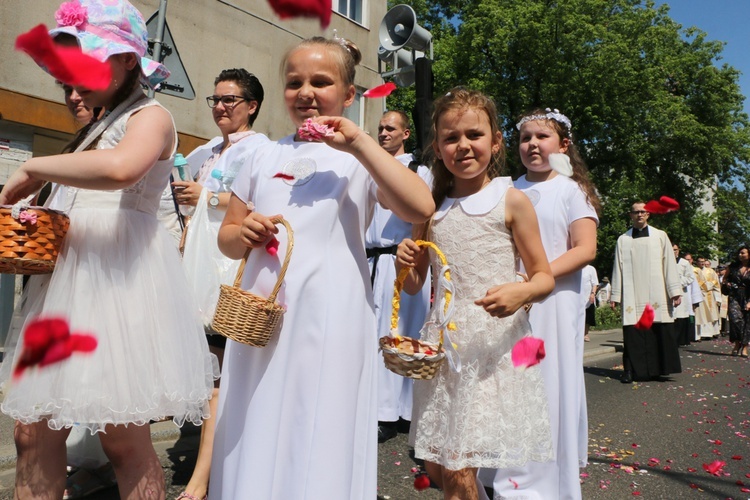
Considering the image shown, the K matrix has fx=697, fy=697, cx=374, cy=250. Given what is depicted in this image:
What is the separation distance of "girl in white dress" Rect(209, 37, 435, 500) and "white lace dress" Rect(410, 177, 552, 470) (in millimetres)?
532

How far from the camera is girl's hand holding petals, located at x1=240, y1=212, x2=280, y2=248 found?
2.20 m

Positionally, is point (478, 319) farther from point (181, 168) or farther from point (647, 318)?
point (647, 318)

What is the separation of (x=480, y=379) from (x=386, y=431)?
2.80 metres

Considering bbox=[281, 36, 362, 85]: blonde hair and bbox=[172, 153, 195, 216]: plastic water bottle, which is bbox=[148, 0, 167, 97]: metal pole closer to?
bbox=[172, 153, 195, 216]: plastic water bottle

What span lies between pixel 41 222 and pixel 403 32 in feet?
19.4

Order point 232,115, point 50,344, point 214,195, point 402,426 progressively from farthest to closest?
point 402,426
point 232,115
point 214,195
point 50,344

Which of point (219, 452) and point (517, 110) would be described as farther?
point (517, 110)

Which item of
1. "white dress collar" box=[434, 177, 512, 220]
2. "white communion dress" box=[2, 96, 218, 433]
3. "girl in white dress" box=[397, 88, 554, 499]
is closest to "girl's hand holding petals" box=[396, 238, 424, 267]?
"girl in white dress" box=[397, 88, 554, 499]

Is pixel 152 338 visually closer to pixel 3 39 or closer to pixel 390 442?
pixel 390 442

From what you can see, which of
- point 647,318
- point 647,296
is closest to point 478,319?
point 647,318

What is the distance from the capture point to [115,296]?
2.12 m

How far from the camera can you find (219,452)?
7.57ft

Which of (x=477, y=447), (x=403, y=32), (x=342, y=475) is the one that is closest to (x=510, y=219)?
(x=477, y=447)

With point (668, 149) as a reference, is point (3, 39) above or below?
below
